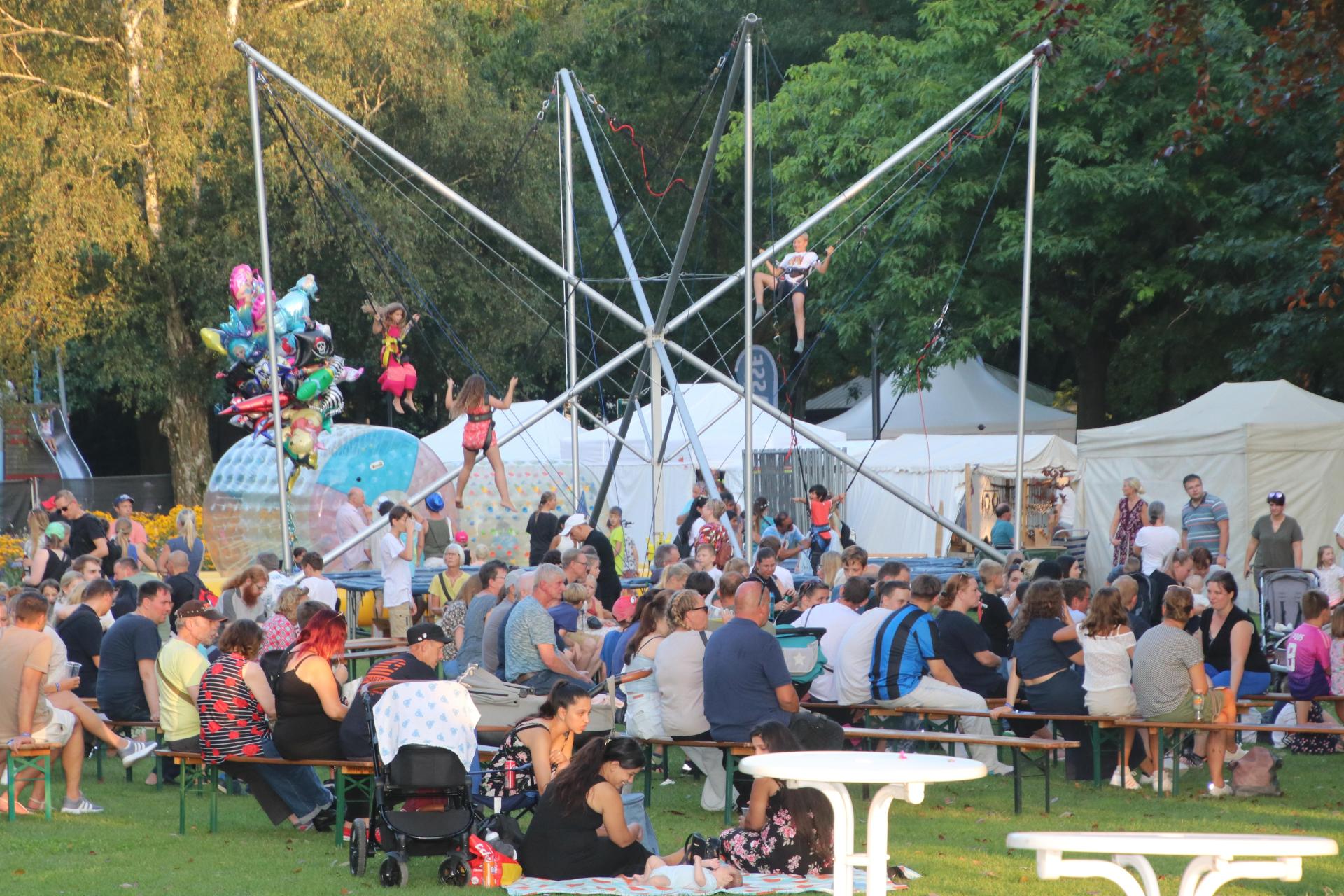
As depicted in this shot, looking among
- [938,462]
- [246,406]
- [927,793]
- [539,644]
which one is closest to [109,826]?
[539,644]

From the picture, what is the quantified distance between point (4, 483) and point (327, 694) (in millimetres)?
27655

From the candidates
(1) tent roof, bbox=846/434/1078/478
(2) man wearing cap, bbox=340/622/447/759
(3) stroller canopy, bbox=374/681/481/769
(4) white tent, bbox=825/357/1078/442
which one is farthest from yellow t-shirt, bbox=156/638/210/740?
(4) white tent, bbox=825/357/1078/442

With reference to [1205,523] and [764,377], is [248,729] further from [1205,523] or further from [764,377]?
[1205,523]

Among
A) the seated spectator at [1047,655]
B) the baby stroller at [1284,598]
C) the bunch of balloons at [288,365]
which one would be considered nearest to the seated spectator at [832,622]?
the seated spectator at [1047,655]

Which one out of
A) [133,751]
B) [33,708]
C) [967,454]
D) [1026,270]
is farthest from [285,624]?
[967,454]

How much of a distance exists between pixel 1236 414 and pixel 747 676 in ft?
38.9

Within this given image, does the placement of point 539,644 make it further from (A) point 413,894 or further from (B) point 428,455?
(B) point 428,455

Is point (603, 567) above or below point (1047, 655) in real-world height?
above

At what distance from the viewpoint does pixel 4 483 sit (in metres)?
33.5

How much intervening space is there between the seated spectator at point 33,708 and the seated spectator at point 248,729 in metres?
0.90

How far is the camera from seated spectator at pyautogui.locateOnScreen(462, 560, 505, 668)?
10.9 m

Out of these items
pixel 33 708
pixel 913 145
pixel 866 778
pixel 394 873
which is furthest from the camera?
pixel 913 145

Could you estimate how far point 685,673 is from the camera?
29.7 feet

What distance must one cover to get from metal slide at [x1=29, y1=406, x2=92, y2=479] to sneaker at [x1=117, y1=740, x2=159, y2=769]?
89.0 ft
